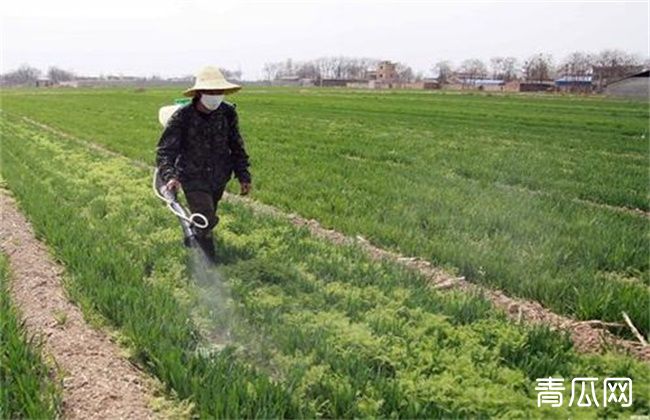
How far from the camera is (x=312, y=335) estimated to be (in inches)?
142

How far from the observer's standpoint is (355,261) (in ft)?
17.1

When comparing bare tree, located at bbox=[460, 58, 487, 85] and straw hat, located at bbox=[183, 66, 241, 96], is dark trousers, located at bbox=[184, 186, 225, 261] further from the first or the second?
bare tree, located at bbox=[460, 58, 487, 85]

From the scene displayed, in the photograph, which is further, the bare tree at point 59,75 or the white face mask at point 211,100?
the bare tree at point 59,75

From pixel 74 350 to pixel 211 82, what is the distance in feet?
7.88

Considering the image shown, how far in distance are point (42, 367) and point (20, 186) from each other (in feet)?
20.9

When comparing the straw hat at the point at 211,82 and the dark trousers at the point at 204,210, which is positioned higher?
the straw hat at the point at 211,82

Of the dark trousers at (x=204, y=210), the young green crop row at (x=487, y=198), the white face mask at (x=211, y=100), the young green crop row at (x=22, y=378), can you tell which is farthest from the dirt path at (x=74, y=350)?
the young green crop row at (x=487, y=198)

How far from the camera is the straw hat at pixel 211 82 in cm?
491

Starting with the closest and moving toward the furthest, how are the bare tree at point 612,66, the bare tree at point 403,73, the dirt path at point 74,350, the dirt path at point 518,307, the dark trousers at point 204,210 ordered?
the dirt path at point 74,350, the dirt path at point 518,307, the dark trousers at point 204,210, the bare tree at point 612,66, the bare tree at point 403,73

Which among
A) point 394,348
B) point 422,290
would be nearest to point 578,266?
point 422,290

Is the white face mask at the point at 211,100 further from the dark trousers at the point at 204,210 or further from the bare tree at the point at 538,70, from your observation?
the bare tree at the point at 538,70

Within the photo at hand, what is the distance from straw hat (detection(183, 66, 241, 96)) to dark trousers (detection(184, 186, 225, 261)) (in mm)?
922

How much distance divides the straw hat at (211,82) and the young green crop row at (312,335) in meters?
1.49

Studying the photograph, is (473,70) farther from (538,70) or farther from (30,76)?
(30,76)
